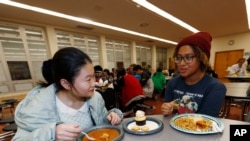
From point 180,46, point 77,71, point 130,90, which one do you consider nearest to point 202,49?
point 180,46

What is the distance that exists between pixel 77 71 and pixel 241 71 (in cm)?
509

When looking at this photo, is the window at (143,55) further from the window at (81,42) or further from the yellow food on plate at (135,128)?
the yellow food on plate at (135,128)

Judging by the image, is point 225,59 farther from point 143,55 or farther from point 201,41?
point 201,41

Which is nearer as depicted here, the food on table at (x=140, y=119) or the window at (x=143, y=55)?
the food on table at (x=140, y=119)

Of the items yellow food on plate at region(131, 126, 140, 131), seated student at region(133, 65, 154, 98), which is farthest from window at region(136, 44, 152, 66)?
yellow food on plate at region(131, 126, 140, 131)

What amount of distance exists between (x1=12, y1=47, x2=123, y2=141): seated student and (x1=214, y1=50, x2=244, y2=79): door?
1016 cm

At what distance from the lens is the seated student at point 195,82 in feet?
3.31

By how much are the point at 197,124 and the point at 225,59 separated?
10374 millimetres

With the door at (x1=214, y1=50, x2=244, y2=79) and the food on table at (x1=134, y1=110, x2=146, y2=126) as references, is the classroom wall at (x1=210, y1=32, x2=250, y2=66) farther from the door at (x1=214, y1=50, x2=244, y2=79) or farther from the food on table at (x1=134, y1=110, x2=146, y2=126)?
the food on table at (x1=134, y1=110, x2=146, y2=126)

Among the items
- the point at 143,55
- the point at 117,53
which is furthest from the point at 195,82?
the point at 143,55

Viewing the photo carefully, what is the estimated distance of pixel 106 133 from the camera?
0.83m

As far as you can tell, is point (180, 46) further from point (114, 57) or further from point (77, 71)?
point (114, 57)

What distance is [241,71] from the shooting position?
166 inches

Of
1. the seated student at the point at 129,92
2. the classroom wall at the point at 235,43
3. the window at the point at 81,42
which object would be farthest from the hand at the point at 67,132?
the classroom wall at the point at 235,43
